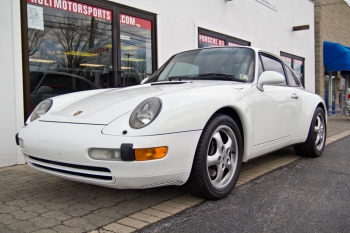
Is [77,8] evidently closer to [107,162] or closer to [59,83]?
[59,83]

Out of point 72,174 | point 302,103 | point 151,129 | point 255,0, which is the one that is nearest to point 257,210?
point 151,129

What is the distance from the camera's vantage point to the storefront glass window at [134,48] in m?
6.26

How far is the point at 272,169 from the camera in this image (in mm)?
4059

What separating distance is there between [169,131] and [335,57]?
14815mm

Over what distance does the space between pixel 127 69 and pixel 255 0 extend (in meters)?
5.73

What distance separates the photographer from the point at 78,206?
107 inches

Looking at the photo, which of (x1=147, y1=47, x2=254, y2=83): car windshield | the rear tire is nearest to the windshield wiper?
(x1=147, y1=47, x2=254, y2=83): car windshield

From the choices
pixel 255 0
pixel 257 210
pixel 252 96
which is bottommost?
pixel 257 210

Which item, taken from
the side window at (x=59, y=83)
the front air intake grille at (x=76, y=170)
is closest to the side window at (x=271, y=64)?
→ the front air intake grille at (x=76, y=170)

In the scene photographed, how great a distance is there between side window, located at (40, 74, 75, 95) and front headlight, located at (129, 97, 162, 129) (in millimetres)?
3080

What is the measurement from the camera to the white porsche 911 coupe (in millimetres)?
2289

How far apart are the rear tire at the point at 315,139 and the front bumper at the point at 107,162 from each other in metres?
2.74

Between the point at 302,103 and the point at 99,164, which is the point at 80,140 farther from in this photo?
the point at 302,103

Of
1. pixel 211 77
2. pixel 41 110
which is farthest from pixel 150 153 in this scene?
pixel 211 77
